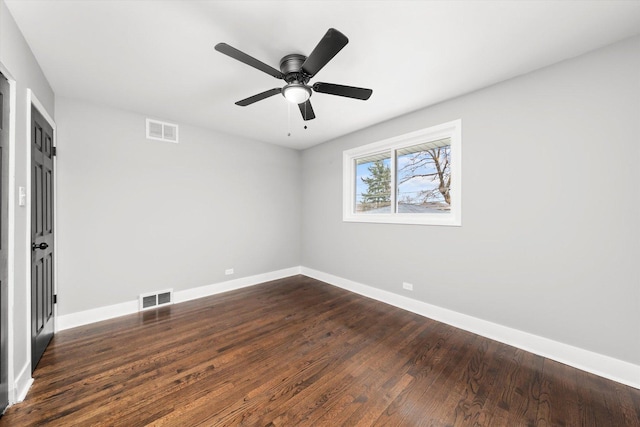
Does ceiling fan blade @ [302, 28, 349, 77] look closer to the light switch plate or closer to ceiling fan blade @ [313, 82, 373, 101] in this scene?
ceiling fan blade @ [313, 82, 373, 101]

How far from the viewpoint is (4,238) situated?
1.52 metres

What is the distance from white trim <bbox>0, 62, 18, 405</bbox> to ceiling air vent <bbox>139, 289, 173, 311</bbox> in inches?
60.9

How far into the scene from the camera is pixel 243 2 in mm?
1500

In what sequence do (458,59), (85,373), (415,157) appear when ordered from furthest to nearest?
1. (415,157)
2. (458,59)
3. (85,373)

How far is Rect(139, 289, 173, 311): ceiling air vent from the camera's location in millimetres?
3088

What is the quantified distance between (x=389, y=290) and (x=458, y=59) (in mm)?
2757

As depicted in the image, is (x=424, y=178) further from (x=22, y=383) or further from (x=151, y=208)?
Answer: (x=22, y=383)

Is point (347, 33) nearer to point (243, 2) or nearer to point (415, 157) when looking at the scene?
point (243, 2)

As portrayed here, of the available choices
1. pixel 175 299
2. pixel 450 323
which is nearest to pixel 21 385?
pixel 175 299

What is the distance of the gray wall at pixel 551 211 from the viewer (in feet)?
5.96

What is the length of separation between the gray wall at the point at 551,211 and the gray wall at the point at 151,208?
2.67 metres

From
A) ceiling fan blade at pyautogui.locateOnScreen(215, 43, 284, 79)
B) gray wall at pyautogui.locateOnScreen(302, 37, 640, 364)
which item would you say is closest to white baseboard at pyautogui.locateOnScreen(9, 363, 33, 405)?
ceiling fan blade at pyautogui.locateOnScreen(215, 43, 284, 79)

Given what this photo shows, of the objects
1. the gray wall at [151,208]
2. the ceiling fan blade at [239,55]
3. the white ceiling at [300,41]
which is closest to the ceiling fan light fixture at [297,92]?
the ceiling fan blade at [239,55]

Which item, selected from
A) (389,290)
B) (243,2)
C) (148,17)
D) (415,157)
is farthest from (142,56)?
(389,290)
